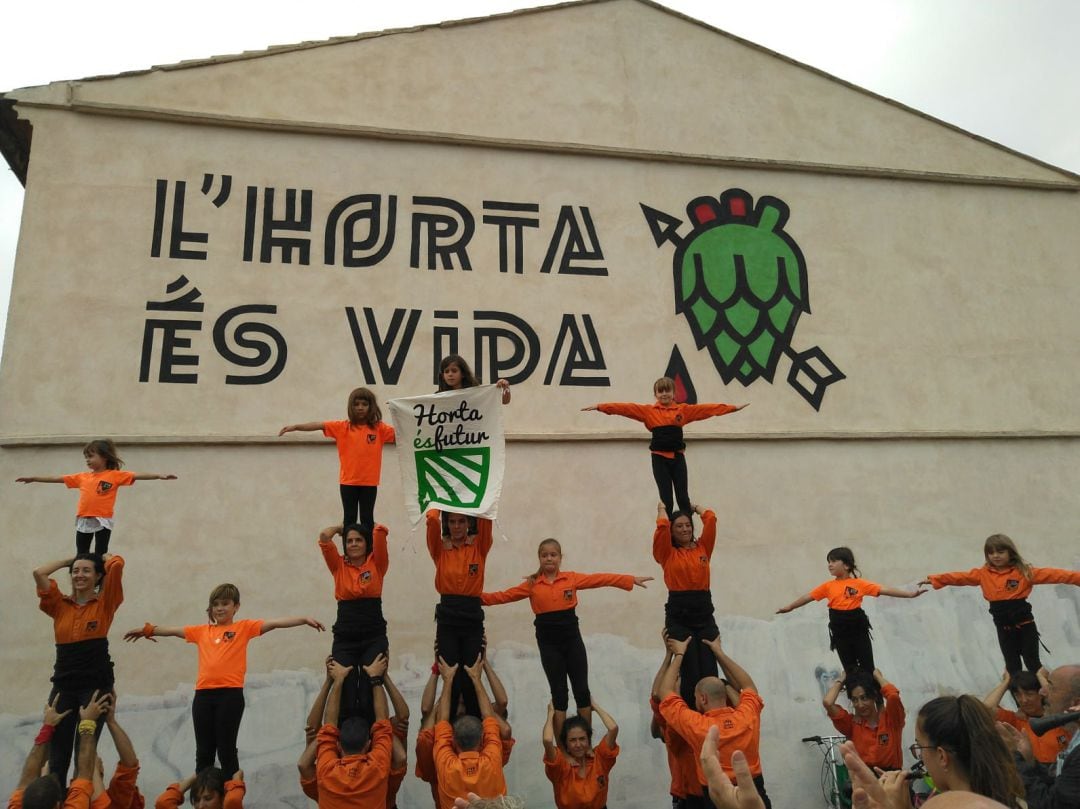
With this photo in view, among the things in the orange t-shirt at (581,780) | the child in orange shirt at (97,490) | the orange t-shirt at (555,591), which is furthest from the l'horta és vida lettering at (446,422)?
the orange t-shirt at (581,780)

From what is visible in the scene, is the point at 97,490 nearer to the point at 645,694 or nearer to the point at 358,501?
the point at 358,501

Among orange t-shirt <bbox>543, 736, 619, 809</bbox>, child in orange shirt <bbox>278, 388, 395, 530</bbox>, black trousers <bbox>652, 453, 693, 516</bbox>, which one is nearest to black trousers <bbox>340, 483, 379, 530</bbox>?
child in orange shirt <bbox>278, 388, 395, 530</bbox>

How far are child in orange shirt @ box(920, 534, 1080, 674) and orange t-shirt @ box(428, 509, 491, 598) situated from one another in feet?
13.0

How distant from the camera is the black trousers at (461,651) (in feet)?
22.0

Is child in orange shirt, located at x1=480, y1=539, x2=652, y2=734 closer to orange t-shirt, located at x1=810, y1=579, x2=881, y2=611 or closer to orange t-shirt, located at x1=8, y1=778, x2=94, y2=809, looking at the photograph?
orange t-shirt, located at x1=810, y1=579, x2=881, y2=611

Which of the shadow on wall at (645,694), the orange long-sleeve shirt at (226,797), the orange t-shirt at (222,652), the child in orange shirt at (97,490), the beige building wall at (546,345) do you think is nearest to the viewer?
the orange long-sleeve shirt at (226,797)

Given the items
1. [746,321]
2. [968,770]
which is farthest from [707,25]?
[968,770]

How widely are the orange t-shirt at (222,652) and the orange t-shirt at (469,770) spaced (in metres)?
1.75

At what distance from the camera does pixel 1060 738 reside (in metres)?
6.52

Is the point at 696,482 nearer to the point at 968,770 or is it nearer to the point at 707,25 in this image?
the point at 707,25

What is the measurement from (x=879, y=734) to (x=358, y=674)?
422cm

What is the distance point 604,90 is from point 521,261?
259 centimetres

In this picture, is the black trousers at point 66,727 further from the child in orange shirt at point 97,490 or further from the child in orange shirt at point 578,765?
the child in orange shirt at point 578,765

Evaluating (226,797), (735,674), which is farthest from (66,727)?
(735,674)
